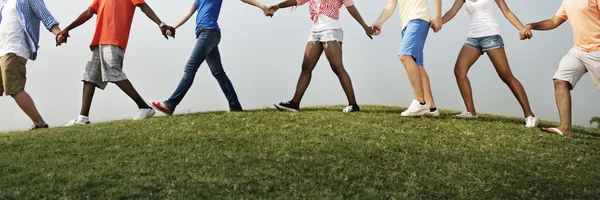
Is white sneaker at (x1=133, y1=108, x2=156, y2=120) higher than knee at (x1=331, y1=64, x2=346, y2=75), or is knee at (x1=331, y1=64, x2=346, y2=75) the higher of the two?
knee at (x1=331, y1=64, x2=346, y2=75)

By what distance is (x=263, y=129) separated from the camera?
29.0ft

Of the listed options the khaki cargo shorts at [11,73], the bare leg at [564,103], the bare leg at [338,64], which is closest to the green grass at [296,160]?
the bare leg at [564,103]

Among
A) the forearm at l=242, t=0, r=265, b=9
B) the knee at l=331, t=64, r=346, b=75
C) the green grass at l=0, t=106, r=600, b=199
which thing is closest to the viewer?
the green grass at l=0, t=106, r=600, b=199

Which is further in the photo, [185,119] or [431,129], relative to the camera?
[185,119]

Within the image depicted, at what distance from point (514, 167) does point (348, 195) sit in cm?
276

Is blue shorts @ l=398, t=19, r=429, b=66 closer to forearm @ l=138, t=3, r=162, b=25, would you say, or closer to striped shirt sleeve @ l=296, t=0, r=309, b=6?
striped shirt sleeve @ l=296, t=0, r=309, b=6

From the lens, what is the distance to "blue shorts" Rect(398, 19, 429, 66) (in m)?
9.83

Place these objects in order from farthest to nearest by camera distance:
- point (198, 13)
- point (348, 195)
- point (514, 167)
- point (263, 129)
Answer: point (198, 13), point (263, 129), point (514, 167), point (348, 195)

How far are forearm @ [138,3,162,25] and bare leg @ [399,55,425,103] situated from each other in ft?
14.4

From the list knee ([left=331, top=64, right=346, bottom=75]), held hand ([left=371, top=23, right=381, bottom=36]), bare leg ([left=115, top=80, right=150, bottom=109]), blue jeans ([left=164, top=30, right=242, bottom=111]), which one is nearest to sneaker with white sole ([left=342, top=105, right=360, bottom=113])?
knee ([left=331, top=64, right=346, bottom=75])

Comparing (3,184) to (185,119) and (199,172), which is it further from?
(185,119)

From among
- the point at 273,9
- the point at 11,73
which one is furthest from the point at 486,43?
the point at 11,73

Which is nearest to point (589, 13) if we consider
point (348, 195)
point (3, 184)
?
point (348, 195)

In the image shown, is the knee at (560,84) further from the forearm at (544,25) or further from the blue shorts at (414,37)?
the blue shorts at (414,37)
